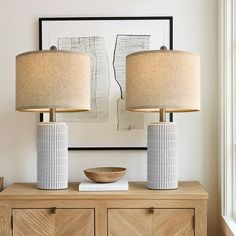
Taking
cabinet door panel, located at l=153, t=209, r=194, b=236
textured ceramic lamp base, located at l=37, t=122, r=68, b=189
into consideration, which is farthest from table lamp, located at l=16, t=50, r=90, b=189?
cabinet door panel, located at l=153, t=209, r=194, b=236

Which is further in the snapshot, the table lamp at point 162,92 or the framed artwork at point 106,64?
the framed artwork at point 106,64

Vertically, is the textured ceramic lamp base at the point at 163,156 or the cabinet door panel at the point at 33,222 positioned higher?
the textured ceramic lamp base at the point at 163,156

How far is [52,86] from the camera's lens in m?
2.20

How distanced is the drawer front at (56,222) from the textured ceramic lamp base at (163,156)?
416 millimetres

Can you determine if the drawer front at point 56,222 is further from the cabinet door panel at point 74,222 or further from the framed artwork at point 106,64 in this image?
the framed artwork at point 106,64

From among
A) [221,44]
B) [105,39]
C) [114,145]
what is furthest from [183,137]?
[105,39]

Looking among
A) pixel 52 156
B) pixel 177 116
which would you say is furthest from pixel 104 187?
pixel 177 116

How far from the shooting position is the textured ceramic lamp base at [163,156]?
7.60 feet

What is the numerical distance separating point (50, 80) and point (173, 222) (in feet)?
3.34

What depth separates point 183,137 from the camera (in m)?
2.70

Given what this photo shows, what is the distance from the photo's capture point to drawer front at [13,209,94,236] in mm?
2240

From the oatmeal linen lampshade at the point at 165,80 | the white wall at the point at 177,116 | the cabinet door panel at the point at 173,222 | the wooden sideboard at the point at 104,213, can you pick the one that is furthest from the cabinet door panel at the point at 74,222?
the oatmeal linen lampshade at the point at 165,80

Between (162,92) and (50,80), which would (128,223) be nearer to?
(162,92)

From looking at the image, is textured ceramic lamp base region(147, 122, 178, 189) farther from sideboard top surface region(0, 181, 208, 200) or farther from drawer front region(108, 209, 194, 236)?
drawer front region(108, 209, 194, 236)
